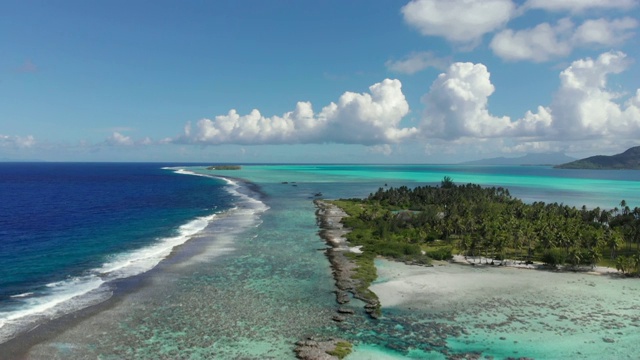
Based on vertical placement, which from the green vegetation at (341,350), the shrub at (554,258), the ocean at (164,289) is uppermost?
the shrub at (554,258)

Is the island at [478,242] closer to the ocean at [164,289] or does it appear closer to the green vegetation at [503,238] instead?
the green vegetation at [503,238]

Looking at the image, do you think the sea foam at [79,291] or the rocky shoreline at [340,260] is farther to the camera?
the rocky shoreline at [340,260]

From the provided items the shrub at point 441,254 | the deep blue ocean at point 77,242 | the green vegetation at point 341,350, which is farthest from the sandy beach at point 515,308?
the deep blue ocean at point 77,242

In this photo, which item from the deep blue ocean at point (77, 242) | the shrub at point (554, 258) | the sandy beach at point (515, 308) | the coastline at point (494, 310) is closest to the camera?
the coastline at point (494, 310)

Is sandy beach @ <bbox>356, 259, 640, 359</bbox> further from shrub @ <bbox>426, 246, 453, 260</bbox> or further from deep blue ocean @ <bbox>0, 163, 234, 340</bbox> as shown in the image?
deep blue ocean @ <bbox>0, 163, 234, 340</bbox>

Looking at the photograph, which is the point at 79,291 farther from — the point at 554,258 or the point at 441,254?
the point at 554,258

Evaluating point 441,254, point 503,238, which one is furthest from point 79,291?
point 503,238

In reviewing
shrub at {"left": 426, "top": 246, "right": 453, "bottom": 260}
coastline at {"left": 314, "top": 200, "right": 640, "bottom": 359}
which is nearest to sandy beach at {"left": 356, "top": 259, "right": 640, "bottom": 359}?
coastline at {"left": 314, "top": 200, "right": 640, "bottom": 359}

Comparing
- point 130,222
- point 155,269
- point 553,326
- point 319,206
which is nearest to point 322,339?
point 553,326
